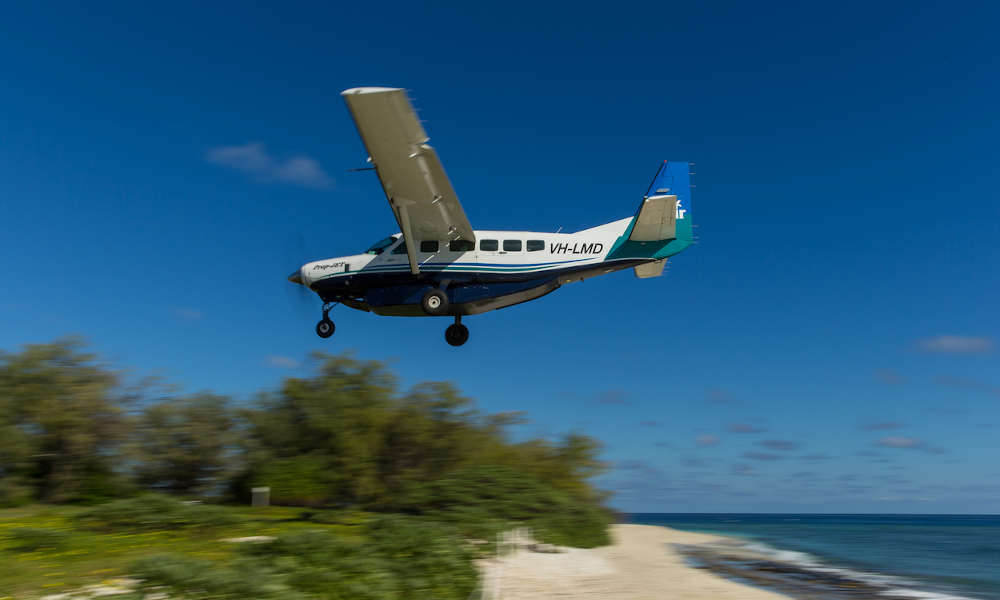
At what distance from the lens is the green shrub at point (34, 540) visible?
50.5 feet

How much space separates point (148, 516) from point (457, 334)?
30.3ft

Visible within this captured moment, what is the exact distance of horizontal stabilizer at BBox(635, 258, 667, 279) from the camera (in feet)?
63.5

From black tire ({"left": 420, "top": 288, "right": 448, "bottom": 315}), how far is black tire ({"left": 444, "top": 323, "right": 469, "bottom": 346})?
4.46 ft

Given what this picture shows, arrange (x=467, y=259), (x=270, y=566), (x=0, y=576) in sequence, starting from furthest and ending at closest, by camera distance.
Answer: (x=467, y=259)
(x=0, y=576)
(x=270, y=566)

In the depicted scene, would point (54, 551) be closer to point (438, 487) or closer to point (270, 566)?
point (270, 566)

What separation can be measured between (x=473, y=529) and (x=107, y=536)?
9325 mm

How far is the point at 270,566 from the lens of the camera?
11.6 metres

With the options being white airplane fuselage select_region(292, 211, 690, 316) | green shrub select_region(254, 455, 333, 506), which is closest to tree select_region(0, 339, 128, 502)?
green shrub select_region(254, 455, 333, 506)

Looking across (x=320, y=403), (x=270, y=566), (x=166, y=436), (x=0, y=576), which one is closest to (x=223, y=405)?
(x=166, y=436)

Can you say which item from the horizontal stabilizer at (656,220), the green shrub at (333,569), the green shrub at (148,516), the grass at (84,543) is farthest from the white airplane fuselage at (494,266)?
the green shrub at (148,516)

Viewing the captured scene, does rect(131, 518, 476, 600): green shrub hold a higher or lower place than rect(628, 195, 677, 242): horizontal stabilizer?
lower

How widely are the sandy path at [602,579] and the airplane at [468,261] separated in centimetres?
651

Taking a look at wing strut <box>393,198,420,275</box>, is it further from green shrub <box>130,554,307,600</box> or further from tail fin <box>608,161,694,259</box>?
green shrub <box>130,554,307,600</box>

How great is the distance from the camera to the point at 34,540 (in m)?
15.6
